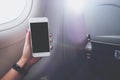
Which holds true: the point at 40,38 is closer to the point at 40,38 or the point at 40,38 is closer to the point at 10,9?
the point at 40,38

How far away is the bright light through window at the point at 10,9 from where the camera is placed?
36.4 inches

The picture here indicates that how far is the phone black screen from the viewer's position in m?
0.90

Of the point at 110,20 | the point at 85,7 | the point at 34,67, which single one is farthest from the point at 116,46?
the point at 34,67

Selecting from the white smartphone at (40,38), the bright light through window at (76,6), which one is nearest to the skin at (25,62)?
the white smartphone at (40,38)

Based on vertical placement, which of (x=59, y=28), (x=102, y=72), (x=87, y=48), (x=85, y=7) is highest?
(x=85, y=7)

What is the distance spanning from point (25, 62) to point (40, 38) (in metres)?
0.15

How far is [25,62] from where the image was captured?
0.95 metres


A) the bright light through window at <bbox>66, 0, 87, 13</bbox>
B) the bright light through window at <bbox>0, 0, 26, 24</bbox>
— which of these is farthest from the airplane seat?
the bright light through window at <bbox>0, 0, 26, 24</bbox>

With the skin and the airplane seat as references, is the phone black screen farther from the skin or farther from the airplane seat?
the airplane seat

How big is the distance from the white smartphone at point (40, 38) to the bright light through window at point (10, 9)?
0.09 meters

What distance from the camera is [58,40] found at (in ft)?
3.32

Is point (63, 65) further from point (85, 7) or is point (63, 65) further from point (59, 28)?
point (85, 7)

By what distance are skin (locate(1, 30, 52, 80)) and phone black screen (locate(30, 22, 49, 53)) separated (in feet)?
0.12

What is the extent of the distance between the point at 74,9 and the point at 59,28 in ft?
0.42
